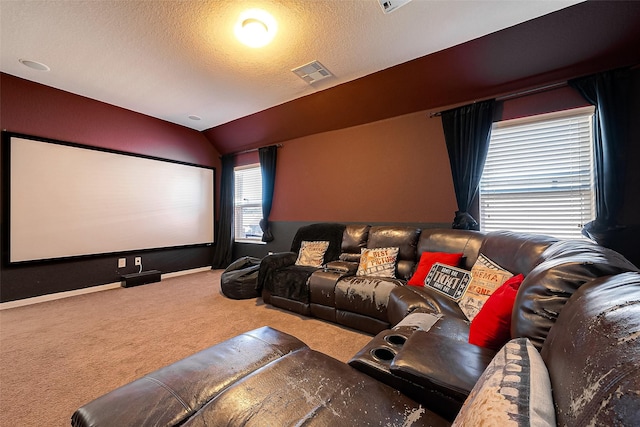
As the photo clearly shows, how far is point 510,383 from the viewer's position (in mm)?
570

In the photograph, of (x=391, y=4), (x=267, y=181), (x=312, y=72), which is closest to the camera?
(x=391, y=4)

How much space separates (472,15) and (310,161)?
2795mm

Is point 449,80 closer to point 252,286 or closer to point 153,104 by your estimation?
point 252,286

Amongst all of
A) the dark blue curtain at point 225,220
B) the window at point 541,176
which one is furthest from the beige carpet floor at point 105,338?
the window at point 541,176

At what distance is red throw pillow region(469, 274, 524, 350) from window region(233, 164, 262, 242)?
443 centimetres

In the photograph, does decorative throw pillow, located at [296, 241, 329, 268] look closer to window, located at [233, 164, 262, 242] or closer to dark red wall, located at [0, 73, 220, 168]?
window, located at [233, 164, 262, 242]

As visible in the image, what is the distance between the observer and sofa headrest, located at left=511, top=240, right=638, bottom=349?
84cm

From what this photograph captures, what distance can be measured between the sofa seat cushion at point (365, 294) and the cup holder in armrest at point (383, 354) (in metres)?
1.08

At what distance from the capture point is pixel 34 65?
9.56 feet

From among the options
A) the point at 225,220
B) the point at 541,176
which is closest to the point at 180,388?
the point at 541,176

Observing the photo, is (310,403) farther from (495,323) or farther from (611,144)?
(611,144)

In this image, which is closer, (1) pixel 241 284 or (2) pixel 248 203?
(1) pixel 241 284

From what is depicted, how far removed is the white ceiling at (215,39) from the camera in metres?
2.10

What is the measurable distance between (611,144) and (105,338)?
4.93 m
